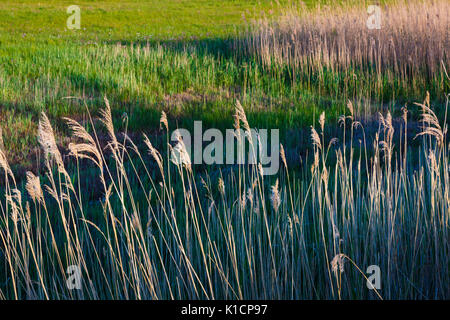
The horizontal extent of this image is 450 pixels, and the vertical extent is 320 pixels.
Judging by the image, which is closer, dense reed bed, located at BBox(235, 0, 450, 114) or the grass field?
the grass field

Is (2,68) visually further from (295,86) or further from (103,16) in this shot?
(103,16)

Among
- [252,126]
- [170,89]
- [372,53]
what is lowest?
[252,126]

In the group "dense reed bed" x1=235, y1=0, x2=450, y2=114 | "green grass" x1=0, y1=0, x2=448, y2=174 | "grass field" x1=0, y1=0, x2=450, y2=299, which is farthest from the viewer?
"dense reed bed" x1=235, y1=0, x2=450, y2=114

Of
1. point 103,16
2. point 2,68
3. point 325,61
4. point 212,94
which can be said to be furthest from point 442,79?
point 103,16

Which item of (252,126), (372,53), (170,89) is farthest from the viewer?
(372,53)

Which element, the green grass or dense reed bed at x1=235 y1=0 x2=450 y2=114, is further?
dense reed bed at x1=235 y1=0 x2=450 y2=114

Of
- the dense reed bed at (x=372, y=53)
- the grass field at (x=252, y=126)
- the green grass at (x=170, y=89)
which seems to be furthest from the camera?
the dense reed bed at (x=372, y=53)

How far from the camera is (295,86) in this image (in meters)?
7.97

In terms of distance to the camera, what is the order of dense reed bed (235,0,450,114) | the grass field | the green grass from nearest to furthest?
the grass field, the green grass, dense reed bed (235,0,450,114)

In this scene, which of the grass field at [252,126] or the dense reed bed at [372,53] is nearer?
the grass field at [252,126]

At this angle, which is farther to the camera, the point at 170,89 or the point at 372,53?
the point at 372,53

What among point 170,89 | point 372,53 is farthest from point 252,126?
point 372,53

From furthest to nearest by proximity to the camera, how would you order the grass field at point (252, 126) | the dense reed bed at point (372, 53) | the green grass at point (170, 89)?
the dense reed bed at point (372, 53) → the green grass at point (170, 89) → the grass field at point (252, 126)

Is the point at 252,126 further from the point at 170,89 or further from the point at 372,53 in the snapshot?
the point at 372,53
